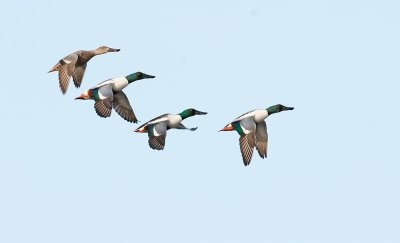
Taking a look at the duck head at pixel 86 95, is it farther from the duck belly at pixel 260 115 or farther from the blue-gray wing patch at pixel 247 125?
the duck belly at pixel 260 115

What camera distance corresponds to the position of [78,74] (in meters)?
50.4

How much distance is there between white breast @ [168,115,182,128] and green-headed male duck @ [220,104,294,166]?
1424 mm

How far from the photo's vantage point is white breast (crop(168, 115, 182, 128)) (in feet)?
160

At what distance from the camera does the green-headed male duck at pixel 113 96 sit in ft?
159

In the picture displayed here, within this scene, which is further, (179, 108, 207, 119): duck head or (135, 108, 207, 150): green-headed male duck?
(179, 108, 207, 119): duck head

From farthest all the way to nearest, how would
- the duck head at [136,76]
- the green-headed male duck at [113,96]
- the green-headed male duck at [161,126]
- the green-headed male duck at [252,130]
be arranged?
the duck head at [136,76], the green-headed male duck at [252,130], the green-headed male duck at [113,96], the green-headed male duck at [161,126]

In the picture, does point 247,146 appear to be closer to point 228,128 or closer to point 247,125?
point 247,125

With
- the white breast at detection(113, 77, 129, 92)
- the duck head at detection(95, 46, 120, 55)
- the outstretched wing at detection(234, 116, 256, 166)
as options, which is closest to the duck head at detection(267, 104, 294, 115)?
the outstretched wing at detection(234, 116, 256, 166)

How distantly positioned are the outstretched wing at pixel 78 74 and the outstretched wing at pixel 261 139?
5363 mm

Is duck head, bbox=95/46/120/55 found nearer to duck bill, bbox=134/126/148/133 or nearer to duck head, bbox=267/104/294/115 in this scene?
duck bill, bbox=134/126/148/133

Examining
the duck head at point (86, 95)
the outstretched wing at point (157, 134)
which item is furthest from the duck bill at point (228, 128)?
the duck head at point (86, 95)

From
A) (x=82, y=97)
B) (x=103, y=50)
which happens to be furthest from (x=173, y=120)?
(x=103, y=50)

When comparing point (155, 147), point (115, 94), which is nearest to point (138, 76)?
point (115, 94)

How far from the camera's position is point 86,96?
4972 cm
